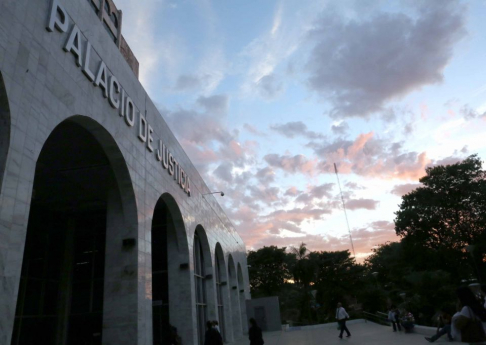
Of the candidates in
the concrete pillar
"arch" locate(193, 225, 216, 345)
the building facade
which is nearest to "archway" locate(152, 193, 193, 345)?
the building facade

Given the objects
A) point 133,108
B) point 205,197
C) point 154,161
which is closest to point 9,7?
point 133,108

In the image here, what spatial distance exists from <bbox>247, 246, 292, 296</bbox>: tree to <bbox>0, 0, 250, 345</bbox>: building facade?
33.1m

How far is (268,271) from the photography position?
53344mm

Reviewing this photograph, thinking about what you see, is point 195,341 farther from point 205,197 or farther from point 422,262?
point 422,262

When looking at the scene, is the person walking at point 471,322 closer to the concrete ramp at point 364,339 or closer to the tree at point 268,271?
the concrete ramp at point 364,339

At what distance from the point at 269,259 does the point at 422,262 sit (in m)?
23.2

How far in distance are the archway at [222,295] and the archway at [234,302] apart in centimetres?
304

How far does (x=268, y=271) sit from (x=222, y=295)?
3249 centimetres

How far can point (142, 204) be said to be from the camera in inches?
412

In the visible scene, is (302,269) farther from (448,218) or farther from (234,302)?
(234,302)

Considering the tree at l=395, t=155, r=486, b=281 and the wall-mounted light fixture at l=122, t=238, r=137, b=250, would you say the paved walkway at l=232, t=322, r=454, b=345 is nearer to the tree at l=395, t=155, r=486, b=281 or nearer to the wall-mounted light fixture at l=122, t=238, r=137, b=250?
the wall-mounted light fixture at l=122, t=238, r=137, b=250

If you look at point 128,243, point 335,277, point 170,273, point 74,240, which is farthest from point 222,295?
point 335,277

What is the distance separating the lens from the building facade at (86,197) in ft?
17.9

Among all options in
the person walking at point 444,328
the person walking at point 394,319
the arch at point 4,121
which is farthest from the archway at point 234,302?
the arch at point 4,121
